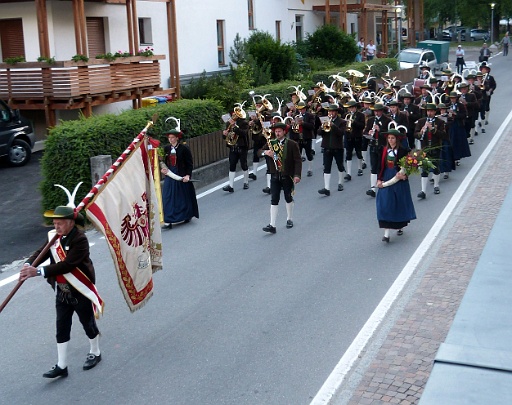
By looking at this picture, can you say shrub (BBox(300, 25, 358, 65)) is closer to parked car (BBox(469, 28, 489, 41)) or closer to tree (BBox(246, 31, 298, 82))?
tree (BBox(246, 31, 298, 82))

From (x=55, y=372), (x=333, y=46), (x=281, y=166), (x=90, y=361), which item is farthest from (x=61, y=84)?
(x=333, y=46)

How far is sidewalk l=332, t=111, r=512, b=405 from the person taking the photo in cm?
719

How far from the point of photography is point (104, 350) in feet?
27.5

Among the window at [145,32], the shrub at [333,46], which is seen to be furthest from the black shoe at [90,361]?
the shrub at [333,46]

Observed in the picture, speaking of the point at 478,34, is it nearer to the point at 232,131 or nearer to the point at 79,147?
the point at 232,131

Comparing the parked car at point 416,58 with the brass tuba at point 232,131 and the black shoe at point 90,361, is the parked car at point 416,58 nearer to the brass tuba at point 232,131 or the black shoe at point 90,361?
the brass tuba at point 232,131

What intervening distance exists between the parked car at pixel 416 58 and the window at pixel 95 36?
20512mm

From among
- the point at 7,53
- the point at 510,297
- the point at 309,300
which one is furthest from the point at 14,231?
the point at 7,53

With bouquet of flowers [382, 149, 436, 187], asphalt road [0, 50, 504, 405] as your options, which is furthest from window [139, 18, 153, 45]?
bouquet of flowers [382, 149, 436, 187]

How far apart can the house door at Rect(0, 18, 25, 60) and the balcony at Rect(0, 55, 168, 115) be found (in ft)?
6.42

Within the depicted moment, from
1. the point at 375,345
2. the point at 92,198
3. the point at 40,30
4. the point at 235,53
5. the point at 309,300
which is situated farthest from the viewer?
the point at 235,53

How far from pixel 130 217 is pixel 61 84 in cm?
1294

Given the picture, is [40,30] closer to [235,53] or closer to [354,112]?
[354,112]

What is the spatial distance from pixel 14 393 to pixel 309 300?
147 inches
